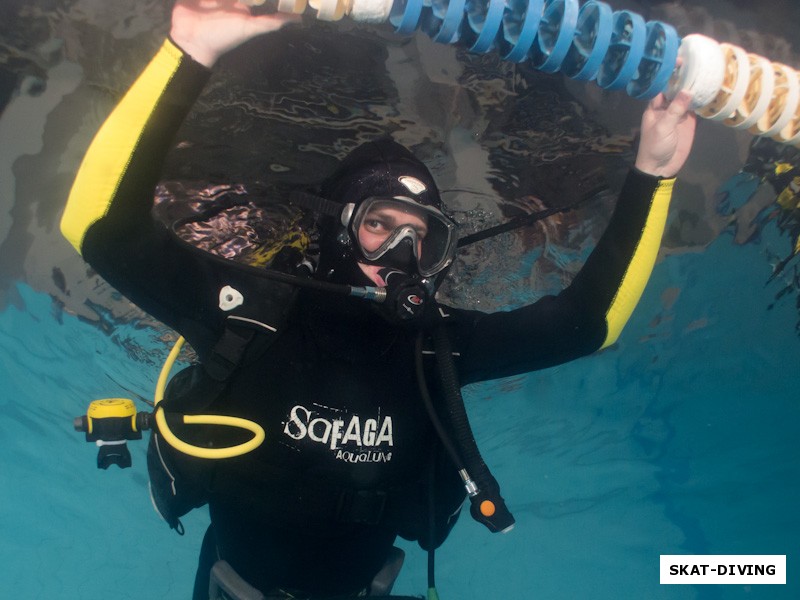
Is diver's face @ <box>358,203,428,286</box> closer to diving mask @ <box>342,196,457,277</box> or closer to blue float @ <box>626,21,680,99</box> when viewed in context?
diving mask @ <box>342,196,457,277</box>

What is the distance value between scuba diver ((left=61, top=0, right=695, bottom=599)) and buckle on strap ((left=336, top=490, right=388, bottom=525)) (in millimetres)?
14

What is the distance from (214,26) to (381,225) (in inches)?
64.5

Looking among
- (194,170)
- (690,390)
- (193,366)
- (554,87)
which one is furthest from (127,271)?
(690,390)

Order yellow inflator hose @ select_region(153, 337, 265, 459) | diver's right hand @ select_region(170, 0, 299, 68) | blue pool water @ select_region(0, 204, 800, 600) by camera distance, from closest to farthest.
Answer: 1. diver's right hand @ select_region(170, 0, 299, 68)
2. yellow inflator hose @ select_region(153, 337, 265, 459)
3. blue pool water @ select_region(0, 204, 800, 600)

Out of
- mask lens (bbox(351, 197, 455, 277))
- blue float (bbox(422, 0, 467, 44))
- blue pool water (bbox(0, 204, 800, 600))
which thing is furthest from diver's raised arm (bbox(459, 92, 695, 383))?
blue pool water (bbox(0, 204, 800, 600))

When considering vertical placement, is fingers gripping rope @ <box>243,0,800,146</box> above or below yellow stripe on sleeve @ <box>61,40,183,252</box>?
above

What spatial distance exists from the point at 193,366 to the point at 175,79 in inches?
74.1

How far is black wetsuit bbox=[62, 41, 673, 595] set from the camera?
3135 mm

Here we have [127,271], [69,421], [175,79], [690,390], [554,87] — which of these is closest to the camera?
[175,79]

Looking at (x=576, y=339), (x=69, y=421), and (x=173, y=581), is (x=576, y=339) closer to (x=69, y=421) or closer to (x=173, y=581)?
(x=69, y=421)

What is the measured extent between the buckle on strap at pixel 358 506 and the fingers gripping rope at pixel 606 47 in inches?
113

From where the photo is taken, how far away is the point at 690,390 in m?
10.0

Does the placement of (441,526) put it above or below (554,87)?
below

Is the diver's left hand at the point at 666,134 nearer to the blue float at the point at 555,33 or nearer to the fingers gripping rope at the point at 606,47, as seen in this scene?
the fingers gripping rope at the point at 606,47
